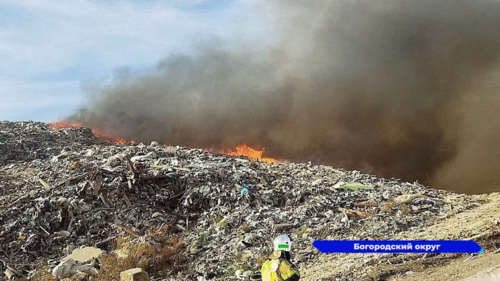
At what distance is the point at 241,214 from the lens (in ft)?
33.0

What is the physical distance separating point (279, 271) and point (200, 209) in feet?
23.3

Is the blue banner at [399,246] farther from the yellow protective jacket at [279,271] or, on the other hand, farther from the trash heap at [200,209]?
the yellow protective jacket at [279,271]

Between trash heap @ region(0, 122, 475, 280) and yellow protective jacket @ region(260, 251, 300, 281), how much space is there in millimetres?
3734

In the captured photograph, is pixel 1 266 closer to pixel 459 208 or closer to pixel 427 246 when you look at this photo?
pixel 427 246

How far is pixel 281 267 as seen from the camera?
12.6 feet

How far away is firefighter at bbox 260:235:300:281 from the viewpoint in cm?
381

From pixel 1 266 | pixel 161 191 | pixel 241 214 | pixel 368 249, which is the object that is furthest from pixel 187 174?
pixel 368 249

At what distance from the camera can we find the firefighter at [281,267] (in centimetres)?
381

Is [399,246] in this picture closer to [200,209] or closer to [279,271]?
[279,271]

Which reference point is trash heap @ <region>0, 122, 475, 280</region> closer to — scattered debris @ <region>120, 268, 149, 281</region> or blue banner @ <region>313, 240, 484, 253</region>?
blue banner @ <region>313, 240, 484, 253</region>

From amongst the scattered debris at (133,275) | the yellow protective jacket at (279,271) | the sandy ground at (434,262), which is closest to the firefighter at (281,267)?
the yellow protective jacket at (279,271)

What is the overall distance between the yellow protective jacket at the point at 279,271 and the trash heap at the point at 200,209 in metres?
3.73

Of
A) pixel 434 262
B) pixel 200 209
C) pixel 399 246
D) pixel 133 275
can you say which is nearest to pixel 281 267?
pixel 434 262

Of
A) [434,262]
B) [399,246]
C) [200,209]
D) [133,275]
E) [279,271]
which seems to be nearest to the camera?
[279,271]
